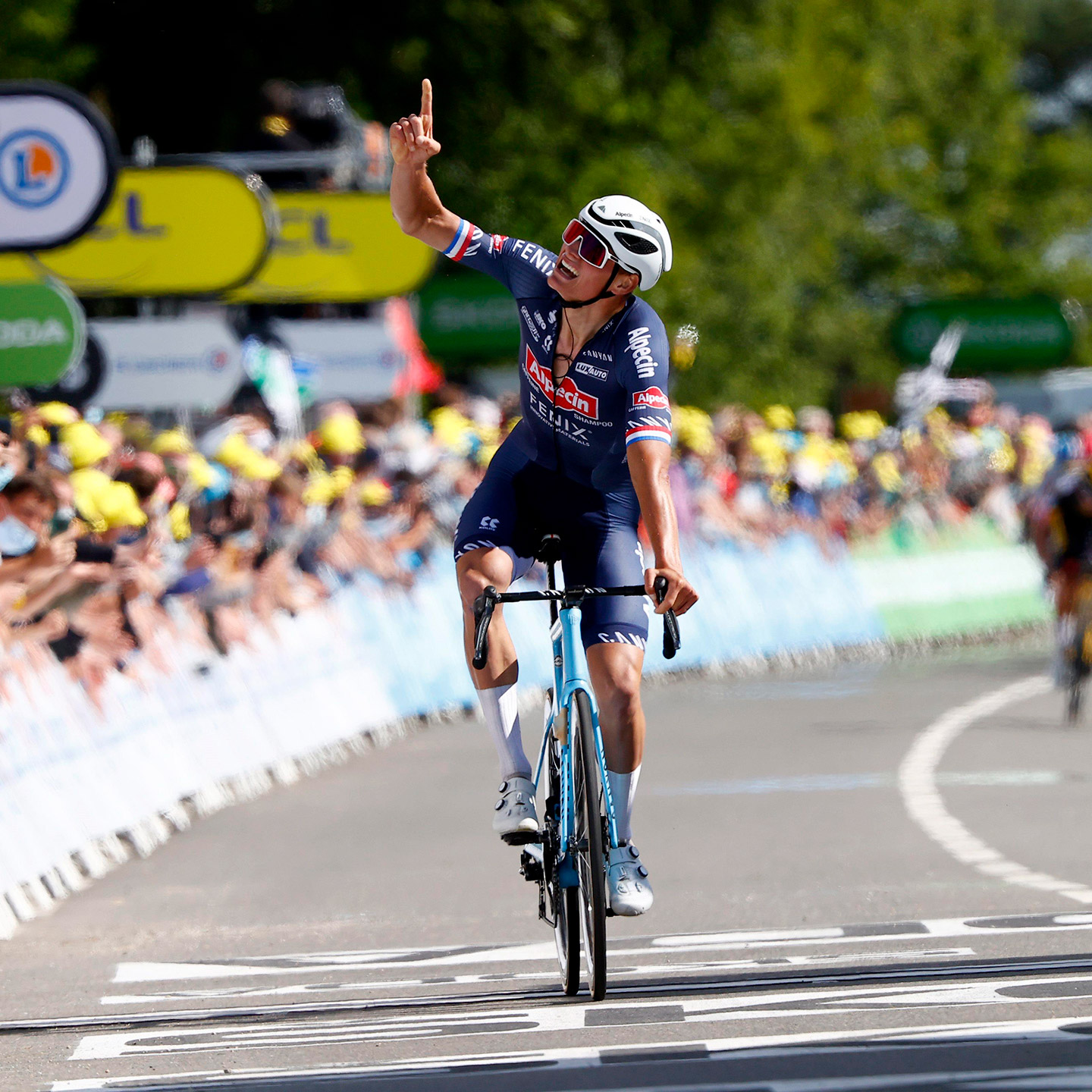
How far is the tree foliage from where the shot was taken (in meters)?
34.1

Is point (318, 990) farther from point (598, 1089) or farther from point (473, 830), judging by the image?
point (473, 830)

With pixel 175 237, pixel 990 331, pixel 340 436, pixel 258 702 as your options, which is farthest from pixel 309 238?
pixel 990 331

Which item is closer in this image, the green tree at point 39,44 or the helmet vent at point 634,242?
the helmet vent at point 634,242

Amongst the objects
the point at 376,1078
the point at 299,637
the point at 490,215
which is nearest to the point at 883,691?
the point at 299,637

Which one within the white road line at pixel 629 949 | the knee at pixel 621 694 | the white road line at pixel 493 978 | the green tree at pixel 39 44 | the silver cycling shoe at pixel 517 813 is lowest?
the white road line at pixel 629 949

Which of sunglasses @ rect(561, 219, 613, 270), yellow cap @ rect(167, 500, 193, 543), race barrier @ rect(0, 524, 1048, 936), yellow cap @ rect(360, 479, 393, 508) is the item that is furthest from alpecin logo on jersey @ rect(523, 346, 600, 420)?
yellow cap @ rect(360, 479, 393, 508)

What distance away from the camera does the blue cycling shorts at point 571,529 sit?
808cm

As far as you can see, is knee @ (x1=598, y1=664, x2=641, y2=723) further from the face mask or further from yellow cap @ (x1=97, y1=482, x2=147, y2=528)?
yellow cap @ (x1=97, y1=482, x2=147, y2=528)

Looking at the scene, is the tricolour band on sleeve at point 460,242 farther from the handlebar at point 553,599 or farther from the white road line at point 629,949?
the white road line at point 629,949

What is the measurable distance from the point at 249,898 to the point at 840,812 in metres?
3.73

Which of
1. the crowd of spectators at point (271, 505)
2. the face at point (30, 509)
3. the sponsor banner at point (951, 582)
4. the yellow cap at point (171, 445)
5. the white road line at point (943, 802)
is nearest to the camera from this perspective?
the white road line at point (943, 802)

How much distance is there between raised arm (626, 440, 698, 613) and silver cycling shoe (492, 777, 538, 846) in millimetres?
790

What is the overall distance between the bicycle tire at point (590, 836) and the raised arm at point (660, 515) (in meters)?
0.41

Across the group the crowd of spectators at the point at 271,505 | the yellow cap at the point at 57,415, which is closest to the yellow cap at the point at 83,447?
the crowd of spectators at the point at 271,505
